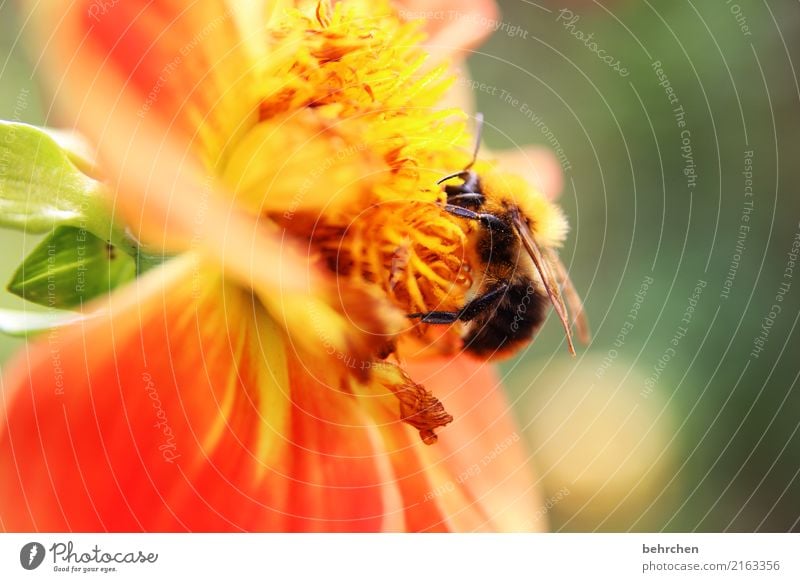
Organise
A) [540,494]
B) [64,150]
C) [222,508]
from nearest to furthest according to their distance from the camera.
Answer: [64,150], [222,508], [540,494]

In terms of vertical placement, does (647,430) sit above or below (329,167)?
below

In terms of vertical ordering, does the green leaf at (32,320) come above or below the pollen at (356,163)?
below

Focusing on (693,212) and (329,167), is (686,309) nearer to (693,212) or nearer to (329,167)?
(693,212)

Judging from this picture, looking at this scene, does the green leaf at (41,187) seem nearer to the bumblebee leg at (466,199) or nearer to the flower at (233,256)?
the flower at (233,256)

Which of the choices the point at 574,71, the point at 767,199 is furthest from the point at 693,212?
the point at 574,71
